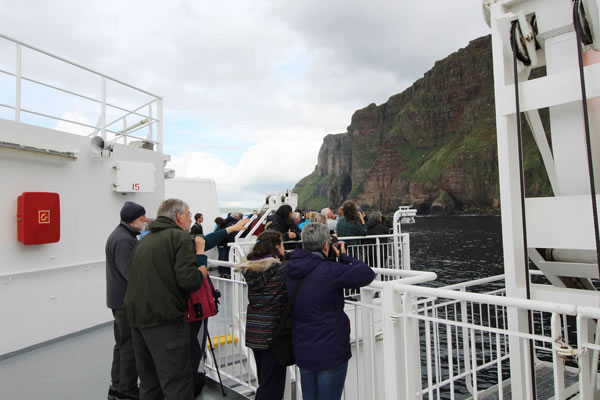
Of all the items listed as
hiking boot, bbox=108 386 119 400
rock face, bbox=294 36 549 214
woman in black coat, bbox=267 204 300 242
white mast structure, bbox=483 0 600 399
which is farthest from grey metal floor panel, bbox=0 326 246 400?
rock face, bbox=294 36 549 214

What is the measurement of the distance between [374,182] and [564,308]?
147 meters

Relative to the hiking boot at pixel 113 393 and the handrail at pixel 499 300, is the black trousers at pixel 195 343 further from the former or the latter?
the handrail at pixel 499 300

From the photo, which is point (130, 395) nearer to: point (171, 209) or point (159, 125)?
point (171, 209)

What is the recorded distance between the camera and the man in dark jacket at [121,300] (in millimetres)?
3402

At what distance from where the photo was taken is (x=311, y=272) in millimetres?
2508

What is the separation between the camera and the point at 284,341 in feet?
8.66

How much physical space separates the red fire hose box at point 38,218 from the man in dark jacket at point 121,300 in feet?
7.19

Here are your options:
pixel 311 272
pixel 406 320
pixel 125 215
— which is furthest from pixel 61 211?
pixel 406 320

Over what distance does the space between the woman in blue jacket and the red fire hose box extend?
4139 millimetres

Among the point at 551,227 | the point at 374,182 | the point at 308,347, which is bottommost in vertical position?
the point at 308,347

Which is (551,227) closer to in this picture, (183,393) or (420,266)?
(183,393)

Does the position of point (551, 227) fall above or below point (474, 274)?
above

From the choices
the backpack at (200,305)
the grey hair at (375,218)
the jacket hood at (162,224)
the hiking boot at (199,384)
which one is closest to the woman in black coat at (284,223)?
the grey hair at (375,218)

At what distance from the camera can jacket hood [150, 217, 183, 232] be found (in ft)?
9.22
